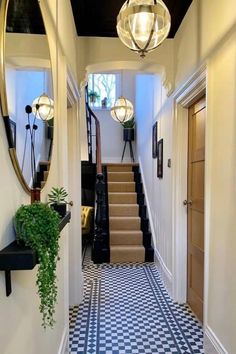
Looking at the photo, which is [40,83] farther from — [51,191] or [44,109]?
[51,191]

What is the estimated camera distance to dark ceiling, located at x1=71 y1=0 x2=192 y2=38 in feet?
8.87

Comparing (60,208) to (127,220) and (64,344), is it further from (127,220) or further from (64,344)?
(127,220)

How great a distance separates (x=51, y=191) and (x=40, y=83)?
2.05ft

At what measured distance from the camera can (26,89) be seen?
4.31ft

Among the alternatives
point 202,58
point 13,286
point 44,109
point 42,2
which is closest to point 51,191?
point 44,109

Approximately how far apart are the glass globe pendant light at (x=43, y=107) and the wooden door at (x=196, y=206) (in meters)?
1.46

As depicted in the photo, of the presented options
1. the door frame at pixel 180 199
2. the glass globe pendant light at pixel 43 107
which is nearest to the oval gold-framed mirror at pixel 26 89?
the glass globe pendant light at pixel 43 107

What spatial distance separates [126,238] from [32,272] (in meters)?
3.75

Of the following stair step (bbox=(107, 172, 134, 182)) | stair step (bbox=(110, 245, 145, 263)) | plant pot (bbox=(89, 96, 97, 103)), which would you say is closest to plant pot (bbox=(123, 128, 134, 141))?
plant pot (bbox=(89, 96, 97, 103))

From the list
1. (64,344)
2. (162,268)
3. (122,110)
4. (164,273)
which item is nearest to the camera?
(64,344)

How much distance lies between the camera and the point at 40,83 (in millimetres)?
1560

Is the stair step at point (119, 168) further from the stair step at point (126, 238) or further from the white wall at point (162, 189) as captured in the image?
the stair step at point (126, 238)

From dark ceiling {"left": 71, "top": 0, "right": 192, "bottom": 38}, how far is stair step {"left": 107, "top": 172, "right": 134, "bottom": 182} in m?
3.73

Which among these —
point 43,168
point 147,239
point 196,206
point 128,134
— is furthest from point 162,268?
point 128,134
